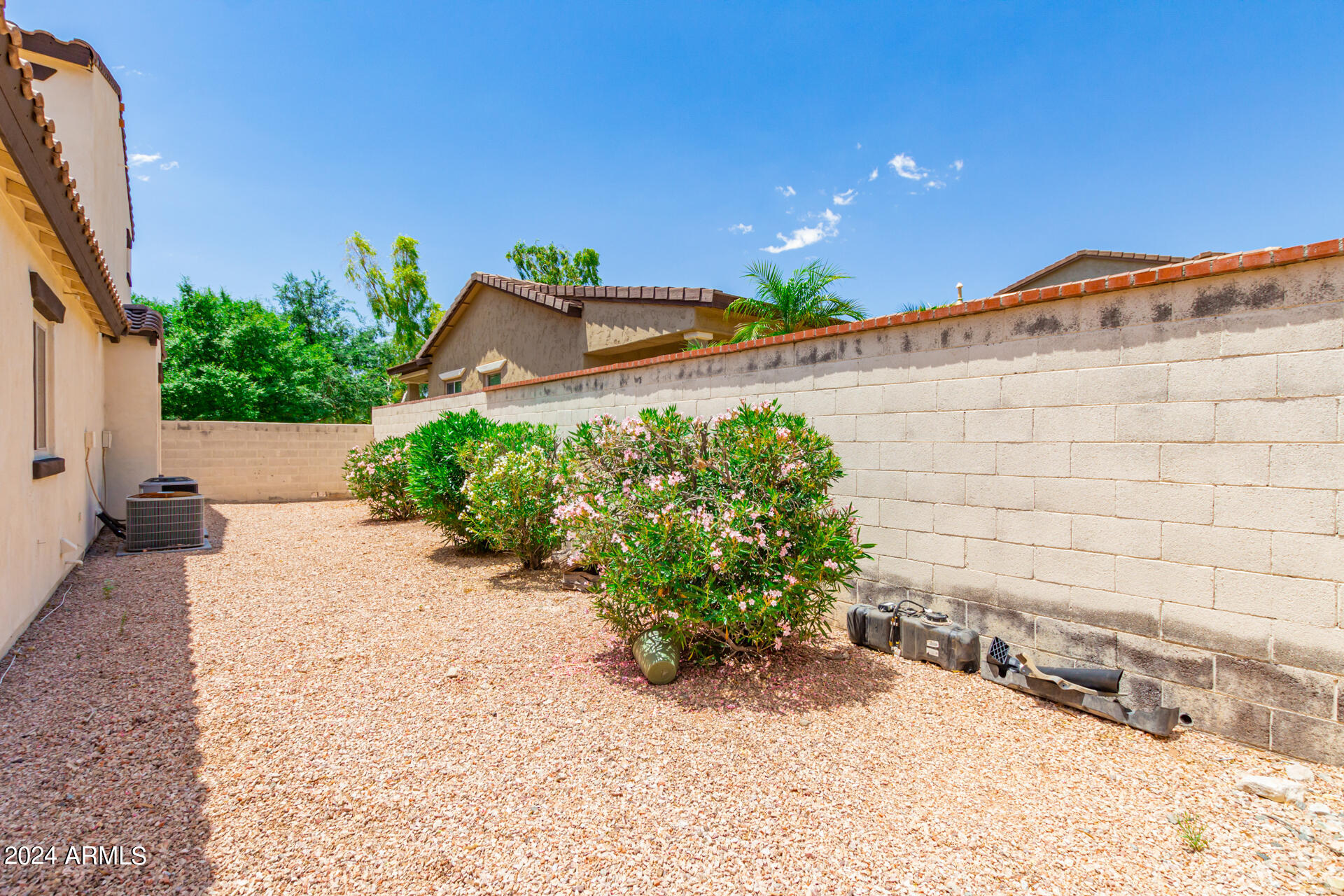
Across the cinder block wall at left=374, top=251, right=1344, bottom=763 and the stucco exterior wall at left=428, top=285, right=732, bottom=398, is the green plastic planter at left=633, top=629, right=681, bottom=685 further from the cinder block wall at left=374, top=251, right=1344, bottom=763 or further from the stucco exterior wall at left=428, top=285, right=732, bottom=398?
the stucco exterior wall at left=428, top=285, right=732, bottom=398

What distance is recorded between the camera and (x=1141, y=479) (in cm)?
317

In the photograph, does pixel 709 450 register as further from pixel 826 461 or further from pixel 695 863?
pixel 695 863

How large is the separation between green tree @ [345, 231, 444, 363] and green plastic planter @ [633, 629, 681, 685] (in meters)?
26.5

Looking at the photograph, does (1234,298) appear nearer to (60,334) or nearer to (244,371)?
(60,334)

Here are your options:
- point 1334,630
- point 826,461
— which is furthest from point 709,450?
point 1334,630

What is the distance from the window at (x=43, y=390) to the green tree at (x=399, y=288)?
903 inches

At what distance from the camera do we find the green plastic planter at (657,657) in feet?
11.8

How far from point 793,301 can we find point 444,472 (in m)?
5.33

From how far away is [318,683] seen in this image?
3.55 m

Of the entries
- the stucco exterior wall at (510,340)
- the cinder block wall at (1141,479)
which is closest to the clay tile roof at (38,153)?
the cinder block wall at (1141,479)

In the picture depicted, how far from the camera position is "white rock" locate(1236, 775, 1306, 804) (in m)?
2.44

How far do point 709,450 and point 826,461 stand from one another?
0.79 metres

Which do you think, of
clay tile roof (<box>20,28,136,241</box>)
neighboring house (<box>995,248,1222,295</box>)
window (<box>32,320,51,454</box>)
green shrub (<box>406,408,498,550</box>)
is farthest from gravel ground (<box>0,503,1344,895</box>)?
neighboring house (<box>995,248,1222,295</box>)

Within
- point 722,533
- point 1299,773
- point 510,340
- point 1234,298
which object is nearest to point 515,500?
point 722,533
